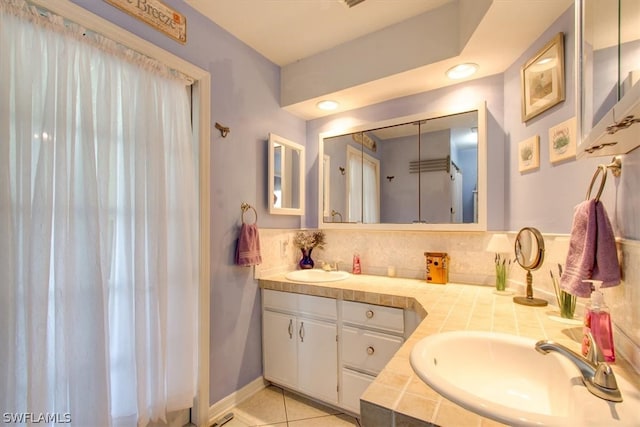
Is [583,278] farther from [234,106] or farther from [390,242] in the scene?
[234,106]

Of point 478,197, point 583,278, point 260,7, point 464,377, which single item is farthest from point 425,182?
point 260,7

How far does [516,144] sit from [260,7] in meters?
1.85

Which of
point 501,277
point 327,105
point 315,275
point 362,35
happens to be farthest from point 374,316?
point 362,35

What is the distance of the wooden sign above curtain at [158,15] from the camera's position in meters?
1.36

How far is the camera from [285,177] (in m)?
2.36

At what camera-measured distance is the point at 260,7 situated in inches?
67.1

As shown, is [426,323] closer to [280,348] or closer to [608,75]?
[608,75]

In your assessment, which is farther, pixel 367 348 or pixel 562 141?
pixel 367 348

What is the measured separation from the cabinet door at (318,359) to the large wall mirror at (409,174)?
89 centimetres

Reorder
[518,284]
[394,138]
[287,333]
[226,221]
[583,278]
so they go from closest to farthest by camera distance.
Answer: [583,278] < [518,284] < [226,221] < [287,333] < [394,138]

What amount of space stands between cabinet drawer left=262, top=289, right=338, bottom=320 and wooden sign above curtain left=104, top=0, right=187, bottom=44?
1.80 m

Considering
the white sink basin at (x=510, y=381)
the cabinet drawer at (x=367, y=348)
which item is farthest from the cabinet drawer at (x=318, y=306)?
the white sink basin at (x=510, y=381)

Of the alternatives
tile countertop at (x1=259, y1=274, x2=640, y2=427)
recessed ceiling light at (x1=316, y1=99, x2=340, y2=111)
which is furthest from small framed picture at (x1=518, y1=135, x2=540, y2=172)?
recessed ceiling light at (x1=316, y1=99, x2=340, y2=111)

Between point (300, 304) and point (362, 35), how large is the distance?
2.02m
